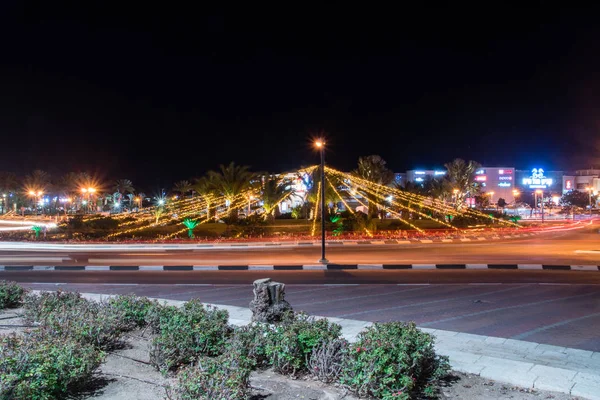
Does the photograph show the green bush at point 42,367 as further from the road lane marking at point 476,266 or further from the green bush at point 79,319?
the road lane marking at point 476,266

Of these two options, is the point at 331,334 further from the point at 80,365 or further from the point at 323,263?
the point at 323,263

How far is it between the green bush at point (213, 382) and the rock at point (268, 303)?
2.96m

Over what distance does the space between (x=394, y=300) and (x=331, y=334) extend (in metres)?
5.48

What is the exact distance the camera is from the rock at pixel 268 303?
773 centimetres

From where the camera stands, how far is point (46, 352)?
486 centimetres

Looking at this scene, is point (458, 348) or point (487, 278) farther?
point (487, 278)

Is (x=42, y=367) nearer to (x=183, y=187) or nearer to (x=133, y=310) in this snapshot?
(x=133, y=310)

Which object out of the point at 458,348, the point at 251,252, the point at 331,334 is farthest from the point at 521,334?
the point at 251,252

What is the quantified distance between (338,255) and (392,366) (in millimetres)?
16293

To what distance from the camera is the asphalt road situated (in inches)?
737

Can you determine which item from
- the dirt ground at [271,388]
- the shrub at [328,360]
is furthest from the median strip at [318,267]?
the shrub at [328,360]

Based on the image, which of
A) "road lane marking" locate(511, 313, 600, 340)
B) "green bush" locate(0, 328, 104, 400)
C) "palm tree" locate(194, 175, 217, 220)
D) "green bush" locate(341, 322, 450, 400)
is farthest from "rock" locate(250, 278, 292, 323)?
"palm tree" locate(194, 175, 217, 220)

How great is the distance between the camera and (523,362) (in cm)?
620

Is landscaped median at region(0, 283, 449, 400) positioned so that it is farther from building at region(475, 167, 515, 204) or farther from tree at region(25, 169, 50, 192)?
building at region(475, 167, 515, 204)
